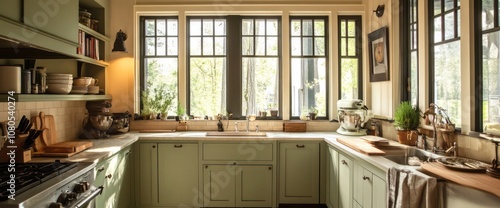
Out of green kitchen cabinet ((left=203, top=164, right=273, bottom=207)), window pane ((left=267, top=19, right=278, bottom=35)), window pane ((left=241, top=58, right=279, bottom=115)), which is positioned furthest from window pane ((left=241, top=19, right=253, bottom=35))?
green kitchen cabinet ((left=203, top=164, right=273, bottom=207))

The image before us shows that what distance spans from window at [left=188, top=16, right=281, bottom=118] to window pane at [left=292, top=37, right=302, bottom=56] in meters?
0.20

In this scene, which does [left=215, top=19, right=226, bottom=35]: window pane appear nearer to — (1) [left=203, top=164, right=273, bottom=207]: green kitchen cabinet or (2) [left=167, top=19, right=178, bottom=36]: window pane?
(2) [left=167, top=19, right=178, bottom=36]: window pane

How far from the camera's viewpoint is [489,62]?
226 cm

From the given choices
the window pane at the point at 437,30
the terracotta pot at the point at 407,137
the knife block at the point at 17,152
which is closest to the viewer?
the knife block at the point at 17,152

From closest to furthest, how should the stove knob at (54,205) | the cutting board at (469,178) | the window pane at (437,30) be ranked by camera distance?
the cutting board at (469,178)
the stove knob at (54,205)
the window pane at (437,30)

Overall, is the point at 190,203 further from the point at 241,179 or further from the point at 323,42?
the point at 323,42

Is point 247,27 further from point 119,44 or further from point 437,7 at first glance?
point 437,7

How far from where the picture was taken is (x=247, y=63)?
13.9ft

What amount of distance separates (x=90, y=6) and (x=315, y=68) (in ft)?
9.56

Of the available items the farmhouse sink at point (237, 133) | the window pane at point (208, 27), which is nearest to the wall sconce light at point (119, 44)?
the window pane at point (208, 27)

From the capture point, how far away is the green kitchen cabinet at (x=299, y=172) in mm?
3549

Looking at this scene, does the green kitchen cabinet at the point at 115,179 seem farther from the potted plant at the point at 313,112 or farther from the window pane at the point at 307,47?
the window pane at the point at 307,47

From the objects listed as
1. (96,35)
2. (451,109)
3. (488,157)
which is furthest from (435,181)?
(96,35)

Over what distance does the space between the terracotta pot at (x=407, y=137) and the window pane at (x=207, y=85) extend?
2.16 meters
